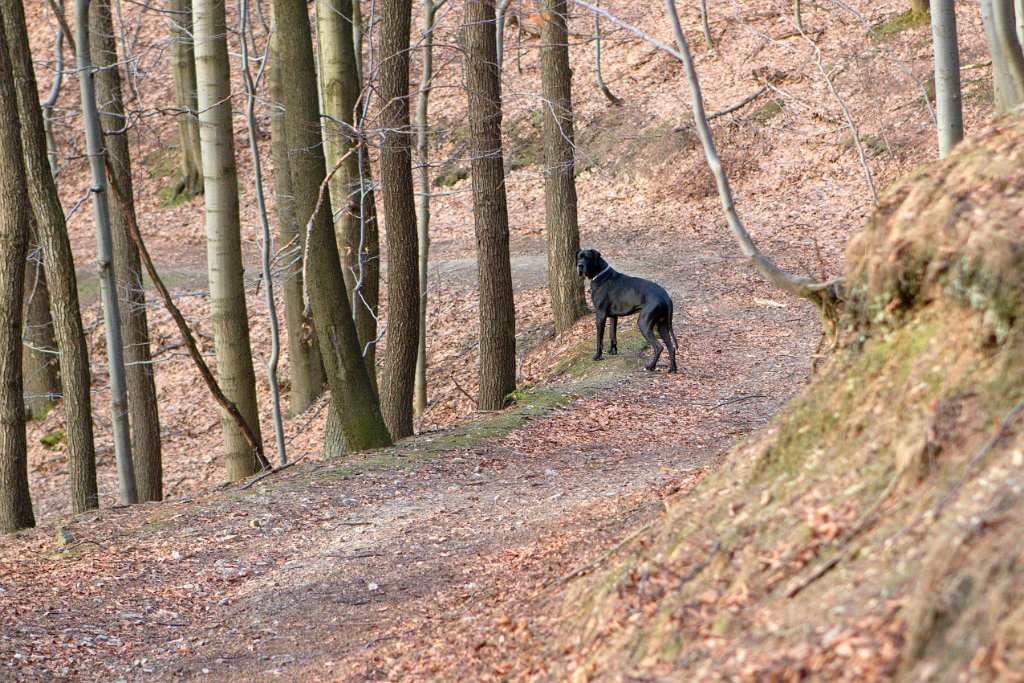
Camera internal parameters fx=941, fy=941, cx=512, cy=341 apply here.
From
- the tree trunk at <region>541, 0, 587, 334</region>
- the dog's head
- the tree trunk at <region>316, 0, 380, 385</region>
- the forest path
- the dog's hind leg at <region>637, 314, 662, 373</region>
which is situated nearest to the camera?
the forest path

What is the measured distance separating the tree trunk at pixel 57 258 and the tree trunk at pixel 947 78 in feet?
22.1

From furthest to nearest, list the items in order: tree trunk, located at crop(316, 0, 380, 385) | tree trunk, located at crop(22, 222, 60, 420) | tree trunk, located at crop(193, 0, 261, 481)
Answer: tree trunk, located at crop(22, 222, 60, 420)
tree trunk, located at crop(316, 0, 380, 385)
tree trunk, located at crop(193, 0, 261, 481)

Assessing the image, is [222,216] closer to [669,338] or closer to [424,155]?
[424,155]

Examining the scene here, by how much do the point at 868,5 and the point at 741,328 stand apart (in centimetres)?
1285

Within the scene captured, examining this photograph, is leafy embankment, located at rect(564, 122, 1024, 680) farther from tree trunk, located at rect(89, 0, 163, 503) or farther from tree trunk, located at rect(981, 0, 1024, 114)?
tree trunk, located at rect(89, 0, 163, 503)

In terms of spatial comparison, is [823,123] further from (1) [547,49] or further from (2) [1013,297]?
(2) [1013,297]

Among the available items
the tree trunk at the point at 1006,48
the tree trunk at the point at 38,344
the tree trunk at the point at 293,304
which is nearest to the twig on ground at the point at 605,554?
the tree trunk at the point at 1006,48

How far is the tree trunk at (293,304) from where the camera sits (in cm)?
1422

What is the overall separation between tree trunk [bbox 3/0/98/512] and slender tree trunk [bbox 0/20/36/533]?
11cm

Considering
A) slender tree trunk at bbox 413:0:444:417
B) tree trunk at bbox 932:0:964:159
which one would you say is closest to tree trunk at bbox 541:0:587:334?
slender tree trunk at bbox 413:0:444:417

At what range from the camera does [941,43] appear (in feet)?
18.8

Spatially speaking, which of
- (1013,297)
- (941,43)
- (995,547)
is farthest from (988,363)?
(941,43)

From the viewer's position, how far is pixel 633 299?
11.1 m

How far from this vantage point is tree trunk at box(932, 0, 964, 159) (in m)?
5.69
